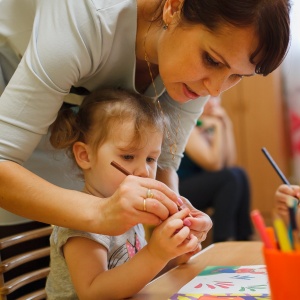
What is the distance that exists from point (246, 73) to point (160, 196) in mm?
316

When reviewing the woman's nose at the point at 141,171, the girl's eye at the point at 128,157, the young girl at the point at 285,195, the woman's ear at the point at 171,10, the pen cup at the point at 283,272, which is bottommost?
the pen cup at the point at 283,272

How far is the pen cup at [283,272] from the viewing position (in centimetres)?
67

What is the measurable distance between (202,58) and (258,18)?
0.12m

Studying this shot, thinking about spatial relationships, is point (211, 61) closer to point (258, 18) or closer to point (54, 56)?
point (258, 18)

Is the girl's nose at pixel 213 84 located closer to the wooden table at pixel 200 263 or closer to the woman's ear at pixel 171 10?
the woman's ear at pixel 171 10

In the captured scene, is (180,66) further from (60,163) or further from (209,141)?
(209,141)

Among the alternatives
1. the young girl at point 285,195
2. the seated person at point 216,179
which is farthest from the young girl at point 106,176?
the seated person at point 216,179

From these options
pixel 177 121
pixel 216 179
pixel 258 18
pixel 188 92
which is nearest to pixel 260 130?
pixel 216 179

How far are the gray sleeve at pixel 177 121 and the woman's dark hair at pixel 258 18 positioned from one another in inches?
13.2

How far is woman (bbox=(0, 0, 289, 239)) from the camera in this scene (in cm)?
91

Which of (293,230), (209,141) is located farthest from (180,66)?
(209,141)

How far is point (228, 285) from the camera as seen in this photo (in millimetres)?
985

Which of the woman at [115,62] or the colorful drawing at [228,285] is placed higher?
the woman at [115,62]

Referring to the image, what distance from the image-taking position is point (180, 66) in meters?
1.05
